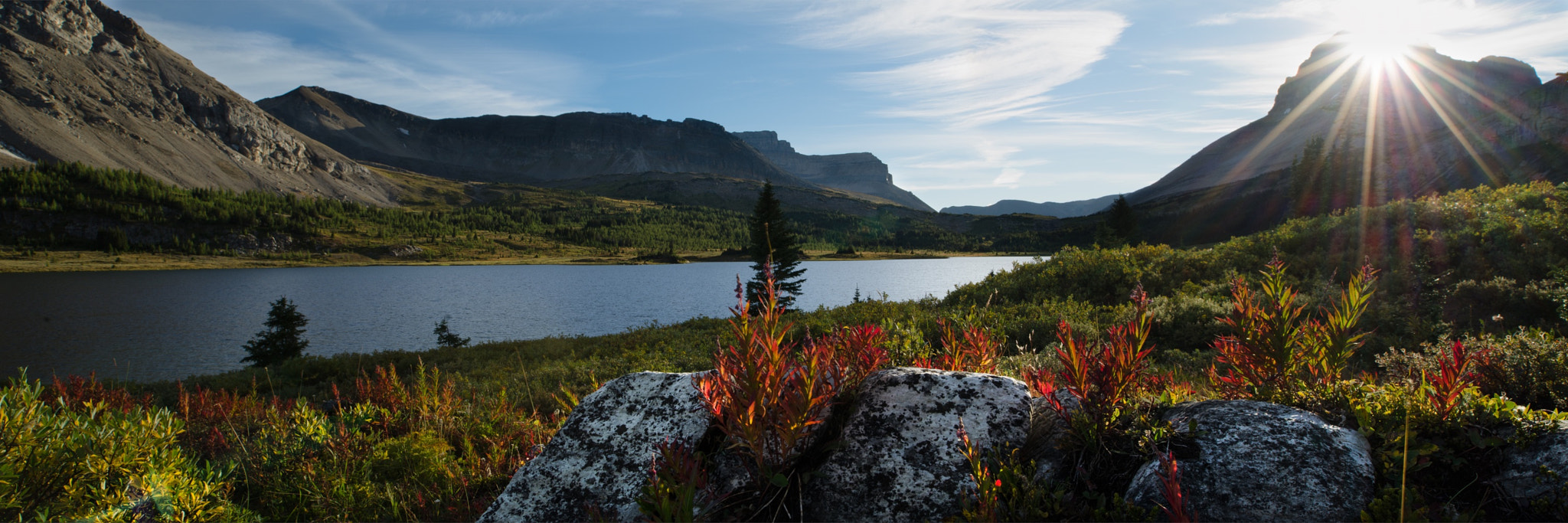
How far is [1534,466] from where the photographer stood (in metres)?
2.42

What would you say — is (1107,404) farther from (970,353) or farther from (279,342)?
(279,342)

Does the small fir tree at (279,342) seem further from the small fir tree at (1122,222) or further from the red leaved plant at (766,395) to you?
the small fir tree at (1122,222)

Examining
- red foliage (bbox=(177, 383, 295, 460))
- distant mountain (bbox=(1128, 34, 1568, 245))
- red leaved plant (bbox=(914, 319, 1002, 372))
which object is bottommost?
red foliage (bbox=(177, 383, 295, 460))

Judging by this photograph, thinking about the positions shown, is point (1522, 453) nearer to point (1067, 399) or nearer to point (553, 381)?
point (1067, 399)

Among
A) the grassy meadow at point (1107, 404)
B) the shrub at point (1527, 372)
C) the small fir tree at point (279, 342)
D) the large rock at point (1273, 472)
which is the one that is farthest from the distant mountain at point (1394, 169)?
the small fir tree at point (279, 342)

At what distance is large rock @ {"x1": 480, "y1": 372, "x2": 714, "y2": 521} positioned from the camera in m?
3.58

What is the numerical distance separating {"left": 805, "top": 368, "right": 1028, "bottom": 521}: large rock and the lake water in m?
19.0

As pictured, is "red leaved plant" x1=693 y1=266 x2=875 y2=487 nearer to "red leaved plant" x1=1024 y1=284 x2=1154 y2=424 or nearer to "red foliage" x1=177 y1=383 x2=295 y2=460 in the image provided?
"red leaved plant" x1=1024 y1=284 x2=1154 y2=424

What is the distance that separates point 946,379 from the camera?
356 cm

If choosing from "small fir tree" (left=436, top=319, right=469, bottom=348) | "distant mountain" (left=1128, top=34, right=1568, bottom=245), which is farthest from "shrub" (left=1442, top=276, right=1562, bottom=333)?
"small fir tree" (left=436, top=319, right=469, bottom=348)

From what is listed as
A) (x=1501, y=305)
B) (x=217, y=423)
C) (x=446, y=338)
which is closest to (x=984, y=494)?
(x=1501, y=305)

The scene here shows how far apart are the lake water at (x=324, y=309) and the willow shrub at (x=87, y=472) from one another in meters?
14.9

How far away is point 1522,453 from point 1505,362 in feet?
5.54

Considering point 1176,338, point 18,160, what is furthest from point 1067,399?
point 18,160
